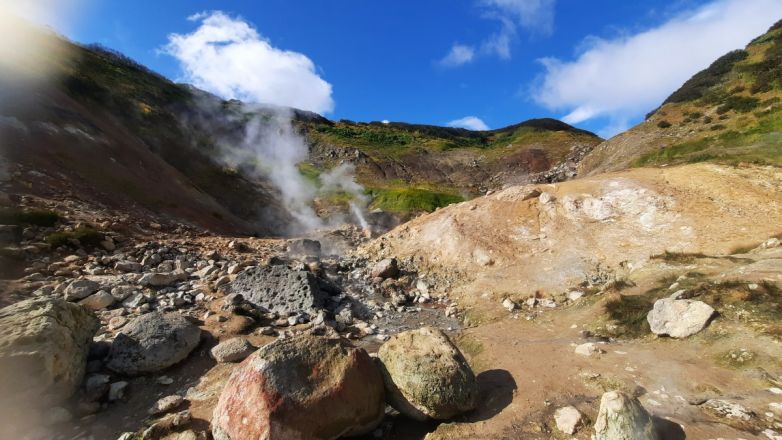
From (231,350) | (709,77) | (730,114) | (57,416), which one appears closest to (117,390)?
(57,416)

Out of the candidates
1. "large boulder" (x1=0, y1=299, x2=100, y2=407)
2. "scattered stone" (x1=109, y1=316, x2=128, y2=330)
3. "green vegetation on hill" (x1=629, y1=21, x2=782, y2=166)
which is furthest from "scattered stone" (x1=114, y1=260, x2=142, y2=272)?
"green vegetation on hill" (x1=629, y1=21, x2=782, y2=166)

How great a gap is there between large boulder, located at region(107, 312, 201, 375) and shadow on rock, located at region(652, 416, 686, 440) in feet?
29.7

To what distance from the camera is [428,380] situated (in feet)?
22.7

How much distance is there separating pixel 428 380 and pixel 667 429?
348 centimetres

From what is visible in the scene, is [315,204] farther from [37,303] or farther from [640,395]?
[640,395]

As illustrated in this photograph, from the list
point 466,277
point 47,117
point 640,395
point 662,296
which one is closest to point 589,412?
point 640,395

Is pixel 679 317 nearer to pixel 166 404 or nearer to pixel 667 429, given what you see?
pixel 667 429

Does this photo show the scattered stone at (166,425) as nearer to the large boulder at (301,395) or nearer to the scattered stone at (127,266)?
the large boulder at (301,395)

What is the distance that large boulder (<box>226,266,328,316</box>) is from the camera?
13.0 m

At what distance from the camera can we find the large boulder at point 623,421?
5.52 m

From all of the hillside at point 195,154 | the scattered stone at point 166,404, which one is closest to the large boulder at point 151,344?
the scattered stone at point 166,404

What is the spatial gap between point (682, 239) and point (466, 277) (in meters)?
7.73

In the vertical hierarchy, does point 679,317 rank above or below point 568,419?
above

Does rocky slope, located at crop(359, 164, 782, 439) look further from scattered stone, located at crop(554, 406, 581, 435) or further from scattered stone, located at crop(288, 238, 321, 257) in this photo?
scattered stone, located at crop(288, 238, 321, 257)
